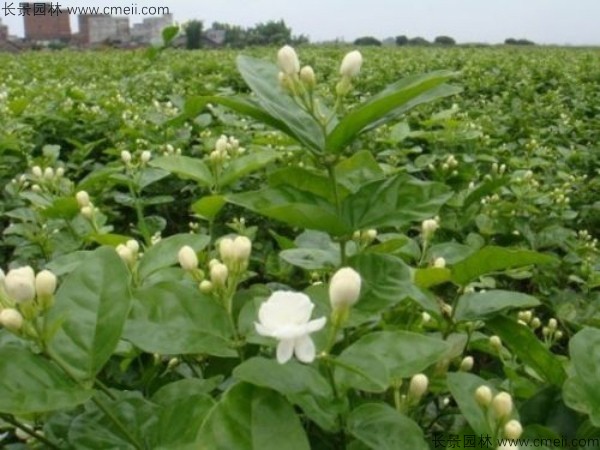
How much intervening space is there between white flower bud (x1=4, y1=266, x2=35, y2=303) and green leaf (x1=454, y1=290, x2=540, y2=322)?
0.52 meters

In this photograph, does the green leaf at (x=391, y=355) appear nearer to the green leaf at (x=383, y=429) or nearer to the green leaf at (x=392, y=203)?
the green leaf at (x=383, y=429)

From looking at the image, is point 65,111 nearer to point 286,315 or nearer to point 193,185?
point 193,185

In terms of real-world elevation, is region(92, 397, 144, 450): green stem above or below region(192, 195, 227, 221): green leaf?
below

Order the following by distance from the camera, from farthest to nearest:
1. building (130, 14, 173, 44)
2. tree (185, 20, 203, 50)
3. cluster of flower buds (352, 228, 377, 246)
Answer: tree (185, 20, 203, 50) < building (130, 14, 173, 44) < cluster of flower buds (352, 228, 377, 246)

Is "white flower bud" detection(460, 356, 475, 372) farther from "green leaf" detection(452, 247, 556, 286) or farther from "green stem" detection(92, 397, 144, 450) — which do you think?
"green stem" detection(92, 397, 144, 450)

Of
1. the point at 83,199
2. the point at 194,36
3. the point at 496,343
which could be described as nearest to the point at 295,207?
the point at 496,343

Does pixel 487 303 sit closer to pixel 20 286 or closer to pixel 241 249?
pixel 241 249

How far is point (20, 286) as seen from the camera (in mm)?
701

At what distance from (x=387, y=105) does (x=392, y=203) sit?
118 mm

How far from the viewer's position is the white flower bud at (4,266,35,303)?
2.30 ft

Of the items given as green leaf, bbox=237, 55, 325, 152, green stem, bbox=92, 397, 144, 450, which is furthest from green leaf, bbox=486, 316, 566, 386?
green stem, bbox=92, 397, 144, 450

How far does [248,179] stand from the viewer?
2064mm

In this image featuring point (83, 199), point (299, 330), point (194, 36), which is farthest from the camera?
point (194, 36)

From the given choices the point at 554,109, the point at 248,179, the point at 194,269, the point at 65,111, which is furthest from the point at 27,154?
A: the point at 554,109
